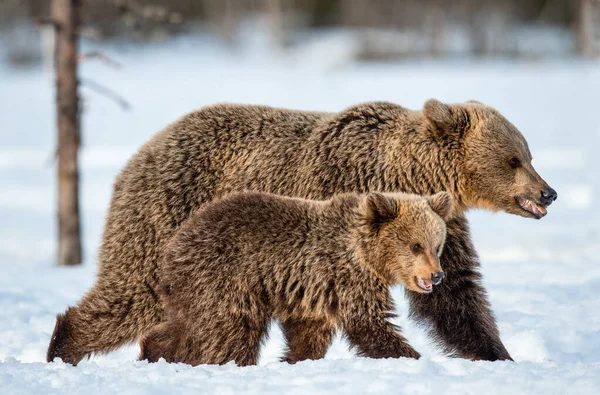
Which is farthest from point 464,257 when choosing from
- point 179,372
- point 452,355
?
point 179,372

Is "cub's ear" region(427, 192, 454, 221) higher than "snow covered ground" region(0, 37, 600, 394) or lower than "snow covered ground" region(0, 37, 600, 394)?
higher

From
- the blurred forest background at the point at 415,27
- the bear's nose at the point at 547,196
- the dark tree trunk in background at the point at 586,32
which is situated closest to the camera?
the bear's nose at the point at 547,196

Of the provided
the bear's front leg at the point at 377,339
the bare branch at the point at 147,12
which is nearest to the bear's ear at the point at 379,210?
the bear's front leg at the point at 377,339

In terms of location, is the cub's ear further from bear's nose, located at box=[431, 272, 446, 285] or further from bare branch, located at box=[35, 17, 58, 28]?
bare branch, located at box=[35, 17, 58, 28]

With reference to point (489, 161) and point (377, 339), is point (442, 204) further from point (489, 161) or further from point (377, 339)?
point (377, 339)

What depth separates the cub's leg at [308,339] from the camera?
5.60 metres

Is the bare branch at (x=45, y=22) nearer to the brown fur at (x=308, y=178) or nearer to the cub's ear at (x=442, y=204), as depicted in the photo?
the brown fur at (x=308, y=178)

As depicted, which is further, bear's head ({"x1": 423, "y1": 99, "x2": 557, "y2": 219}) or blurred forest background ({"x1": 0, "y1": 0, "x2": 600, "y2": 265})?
blurred forest background ({"x1": 0, "y1": 0, "x2": 600, "y2": 265})

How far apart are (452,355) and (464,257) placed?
63cm

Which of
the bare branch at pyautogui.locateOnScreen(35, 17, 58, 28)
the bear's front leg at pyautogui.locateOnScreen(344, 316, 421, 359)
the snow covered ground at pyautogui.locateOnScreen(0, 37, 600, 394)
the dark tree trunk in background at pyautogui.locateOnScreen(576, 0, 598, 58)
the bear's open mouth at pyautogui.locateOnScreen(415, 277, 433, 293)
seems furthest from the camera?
the dark tree trunk in background at pyautogui.locateOnScreen(576, 0, 598, 58)

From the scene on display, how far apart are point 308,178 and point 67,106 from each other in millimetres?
5661

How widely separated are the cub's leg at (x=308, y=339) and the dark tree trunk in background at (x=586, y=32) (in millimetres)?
27994

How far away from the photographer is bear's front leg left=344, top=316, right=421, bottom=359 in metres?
5.45

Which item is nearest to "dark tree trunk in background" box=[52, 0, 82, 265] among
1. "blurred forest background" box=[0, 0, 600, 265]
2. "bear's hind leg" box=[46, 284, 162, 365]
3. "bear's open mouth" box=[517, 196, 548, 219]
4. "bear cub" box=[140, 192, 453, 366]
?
"bear's hind leg" box=[46, 284, 162, 365]
